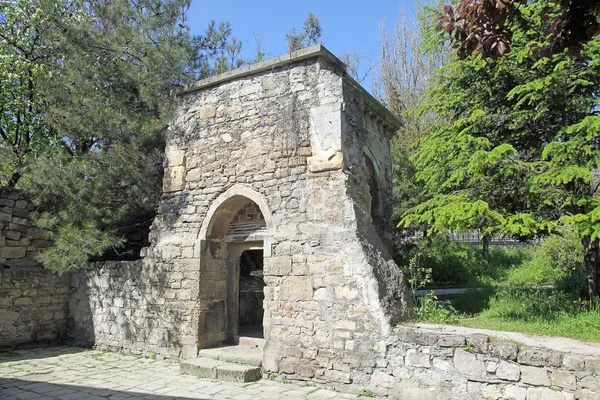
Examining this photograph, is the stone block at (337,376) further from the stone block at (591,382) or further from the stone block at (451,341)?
the stone block at (591,382)

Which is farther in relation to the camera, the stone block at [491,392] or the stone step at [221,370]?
the stone step at [221,370]

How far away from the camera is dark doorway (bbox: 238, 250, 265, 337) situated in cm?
925

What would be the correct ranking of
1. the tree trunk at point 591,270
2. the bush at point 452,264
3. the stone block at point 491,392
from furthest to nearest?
the bush at point 452,264 < the tree trunk at point 591,270 < the stone block at point 491,392

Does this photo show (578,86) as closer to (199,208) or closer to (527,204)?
(527,204)

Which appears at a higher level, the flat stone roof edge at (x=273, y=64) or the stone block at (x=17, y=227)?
the flat stone roof edge at (x=273, y=64)

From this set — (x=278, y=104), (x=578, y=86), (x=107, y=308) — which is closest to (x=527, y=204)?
(x=578, y=86)

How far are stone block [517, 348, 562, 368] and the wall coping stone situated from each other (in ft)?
0.30

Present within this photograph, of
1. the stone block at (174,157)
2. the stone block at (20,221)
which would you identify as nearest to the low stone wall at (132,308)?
the stone block at (20,221)

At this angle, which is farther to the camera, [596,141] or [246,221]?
[246,221]

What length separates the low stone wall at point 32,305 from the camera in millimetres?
8203

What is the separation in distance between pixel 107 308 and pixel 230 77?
476 cm

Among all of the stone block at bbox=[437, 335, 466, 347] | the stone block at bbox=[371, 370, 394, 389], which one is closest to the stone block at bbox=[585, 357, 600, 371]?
the stone block at bbox=[437, 335, 466, 347]

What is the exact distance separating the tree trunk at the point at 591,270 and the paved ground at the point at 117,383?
466 cm

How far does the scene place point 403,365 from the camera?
500 centimetres
